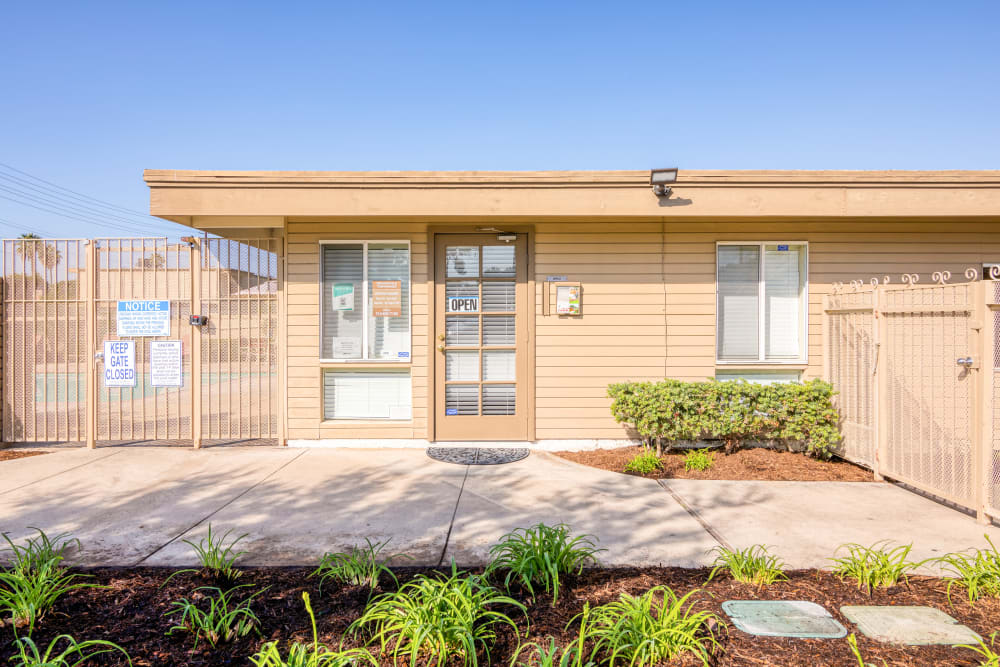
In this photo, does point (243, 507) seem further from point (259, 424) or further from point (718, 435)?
point (718, 435)

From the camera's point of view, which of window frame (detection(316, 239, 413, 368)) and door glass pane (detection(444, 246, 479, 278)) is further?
door glass pane (detection(444, 246, 479, 278))

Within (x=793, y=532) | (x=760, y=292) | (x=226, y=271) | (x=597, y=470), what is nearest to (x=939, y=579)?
(x=793, y=532)

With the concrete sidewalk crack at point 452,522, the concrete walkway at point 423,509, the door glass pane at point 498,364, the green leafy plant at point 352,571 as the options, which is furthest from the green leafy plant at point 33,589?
the door glass pane at point 498,364

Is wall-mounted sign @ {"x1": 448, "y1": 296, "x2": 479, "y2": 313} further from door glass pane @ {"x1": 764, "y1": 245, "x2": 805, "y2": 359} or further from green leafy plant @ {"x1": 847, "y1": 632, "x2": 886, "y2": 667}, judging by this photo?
green leafy plant @ {"x1": 847, "y1": 632, "x2": 886, "y2": 667}

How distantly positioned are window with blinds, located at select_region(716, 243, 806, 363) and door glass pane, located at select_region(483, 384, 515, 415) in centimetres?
256

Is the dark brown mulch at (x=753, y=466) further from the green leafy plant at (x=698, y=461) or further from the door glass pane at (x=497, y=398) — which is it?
the door glass pane at (x=497, y=398)

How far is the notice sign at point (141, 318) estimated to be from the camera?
21.1 feet

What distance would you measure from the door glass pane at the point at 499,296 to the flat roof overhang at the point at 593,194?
0.89 m

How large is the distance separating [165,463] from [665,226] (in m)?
6.11

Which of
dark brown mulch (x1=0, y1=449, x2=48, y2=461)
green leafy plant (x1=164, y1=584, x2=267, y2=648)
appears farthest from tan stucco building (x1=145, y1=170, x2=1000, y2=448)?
green leafy plant (x1=164, y1=584, x2=267, y2=648)

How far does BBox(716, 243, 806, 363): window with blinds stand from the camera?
659cm

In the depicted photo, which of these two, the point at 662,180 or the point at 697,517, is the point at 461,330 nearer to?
the point at 662,180

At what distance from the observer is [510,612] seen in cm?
253

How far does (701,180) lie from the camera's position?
5.98 meters
